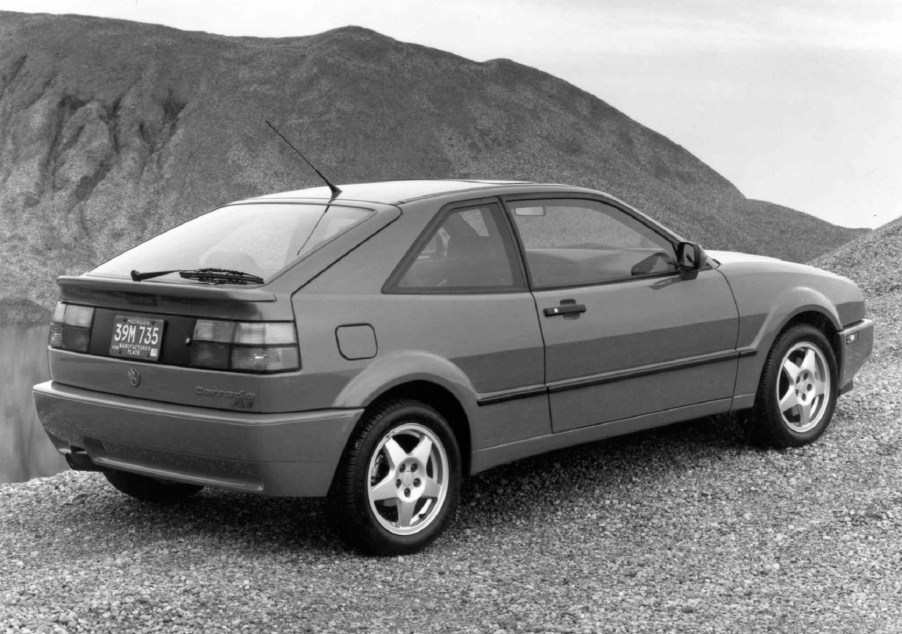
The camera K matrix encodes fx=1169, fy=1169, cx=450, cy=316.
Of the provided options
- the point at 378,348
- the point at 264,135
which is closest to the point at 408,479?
the point at 378,348

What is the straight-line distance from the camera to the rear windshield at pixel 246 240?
17.2ft

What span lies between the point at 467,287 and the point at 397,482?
38.6 inches

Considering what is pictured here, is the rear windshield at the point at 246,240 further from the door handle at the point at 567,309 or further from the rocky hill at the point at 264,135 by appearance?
the rocky hill at the point at 264,135

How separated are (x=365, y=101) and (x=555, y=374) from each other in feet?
147

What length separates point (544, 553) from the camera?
5.52 metres

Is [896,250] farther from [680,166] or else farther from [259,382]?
[680,166]

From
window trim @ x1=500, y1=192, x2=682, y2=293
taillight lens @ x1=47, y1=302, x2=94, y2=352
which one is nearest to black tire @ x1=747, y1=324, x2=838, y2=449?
window trim @ x1=500, y1=192, x2=682, y2=293

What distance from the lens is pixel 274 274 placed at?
4961mm

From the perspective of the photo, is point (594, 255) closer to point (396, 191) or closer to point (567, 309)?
point (567, 309)

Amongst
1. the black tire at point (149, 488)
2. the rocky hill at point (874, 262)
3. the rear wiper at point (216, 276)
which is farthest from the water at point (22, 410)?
the rocky hill at point (874, 262)

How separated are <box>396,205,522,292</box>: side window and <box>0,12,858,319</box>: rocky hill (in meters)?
34.0

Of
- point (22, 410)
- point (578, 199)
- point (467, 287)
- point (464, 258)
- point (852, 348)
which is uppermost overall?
point (578, 199)

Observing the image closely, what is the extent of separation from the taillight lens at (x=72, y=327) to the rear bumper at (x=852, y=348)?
4.53 meters

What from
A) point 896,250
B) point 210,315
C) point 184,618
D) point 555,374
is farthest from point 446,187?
point 896,250
